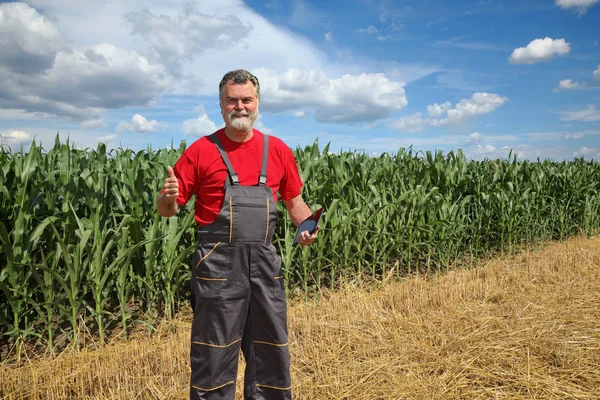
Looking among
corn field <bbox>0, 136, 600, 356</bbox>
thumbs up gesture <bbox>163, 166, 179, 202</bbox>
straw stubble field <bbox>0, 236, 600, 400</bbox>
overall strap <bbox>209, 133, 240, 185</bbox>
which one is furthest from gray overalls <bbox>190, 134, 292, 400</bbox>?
corn field <bbox>0, 136, 600, 356</bbox>

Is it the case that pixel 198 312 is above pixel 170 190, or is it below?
below

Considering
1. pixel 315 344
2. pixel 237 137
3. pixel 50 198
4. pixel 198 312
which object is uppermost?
pixel 237 137

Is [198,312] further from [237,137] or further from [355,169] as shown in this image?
[355,169]

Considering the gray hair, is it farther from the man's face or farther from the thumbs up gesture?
the thumbs up gesture

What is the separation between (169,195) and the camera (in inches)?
91.3

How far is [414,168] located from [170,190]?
18.0 ft

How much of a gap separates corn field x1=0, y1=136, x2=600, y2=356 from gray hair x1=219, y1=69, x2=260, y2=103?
1.75m

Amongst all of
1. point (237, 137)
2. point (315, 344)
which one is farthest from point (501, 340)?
point (237, 137)

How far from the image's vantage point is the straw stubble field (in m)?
3.22

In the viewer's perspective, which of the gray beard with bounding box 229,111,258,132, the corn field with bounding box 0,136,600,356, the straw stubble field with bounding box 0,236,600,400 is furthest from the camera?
the corn field with bounding box 0,136,600,356

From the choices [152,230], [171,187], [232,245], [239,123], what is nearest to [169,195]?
[171,187]

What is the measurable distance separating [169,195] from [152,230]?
189cm

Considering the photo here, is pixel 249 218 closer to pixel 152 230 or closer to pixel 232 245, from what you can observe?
pixel 232 245

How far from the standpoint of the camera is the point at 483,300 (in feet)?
17.0
